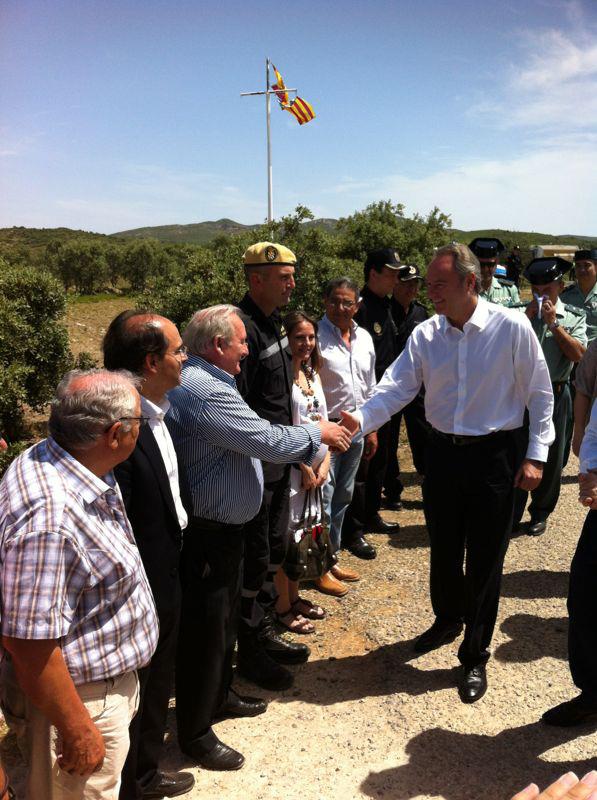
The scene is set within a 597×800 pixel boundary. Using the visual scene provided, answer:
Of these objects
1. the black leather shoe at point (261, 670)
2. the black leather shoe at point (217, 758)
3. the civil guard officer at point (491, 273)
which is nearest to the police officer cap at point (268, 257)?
the black leather shoe at point (261, 670)

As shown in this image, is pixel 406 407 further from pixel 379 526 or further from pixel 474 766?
pixel 474 766

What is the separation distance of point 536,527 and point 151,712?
13.9 feet

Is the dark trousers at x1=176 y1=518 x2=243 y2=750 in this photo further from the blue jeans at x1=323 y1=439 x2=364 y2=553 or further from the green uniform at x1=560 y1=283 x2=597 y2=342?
the green uniform at x1=560 y1=283 x2=597 y2=342

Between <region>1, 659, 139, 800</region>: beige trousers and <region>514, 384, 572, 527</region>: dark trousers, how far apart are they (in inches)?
168

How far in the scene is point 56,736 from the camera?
1.83 metres

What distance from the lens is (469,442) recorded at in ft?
11.0

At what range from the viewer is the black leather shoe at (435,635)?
3906mm

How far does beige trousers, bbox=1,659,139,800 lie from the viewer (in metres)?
1.85

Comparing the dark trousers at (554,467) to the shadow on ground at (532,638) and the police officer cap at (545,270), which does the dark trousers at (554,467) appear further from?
the shadow on ground at (532,638)

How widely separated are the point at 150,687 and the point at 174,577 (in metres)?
0.48

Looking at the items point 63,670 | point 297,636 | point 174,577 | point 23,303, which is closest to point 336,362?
point 297,636

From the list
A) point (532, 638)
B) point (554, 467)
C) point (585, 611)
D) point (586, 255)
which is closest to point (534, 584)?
point (532, 638)

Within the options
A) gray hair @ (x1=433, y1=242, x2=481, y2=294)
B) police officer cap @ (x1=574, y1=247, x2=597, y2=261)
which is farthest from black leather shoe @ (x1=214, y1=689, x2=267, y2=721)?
police officer cap @ (x1=574, y1=247, x2=597, y2=261)

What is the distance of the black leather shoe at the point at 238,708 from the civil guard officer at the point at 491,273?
13.4 feet
